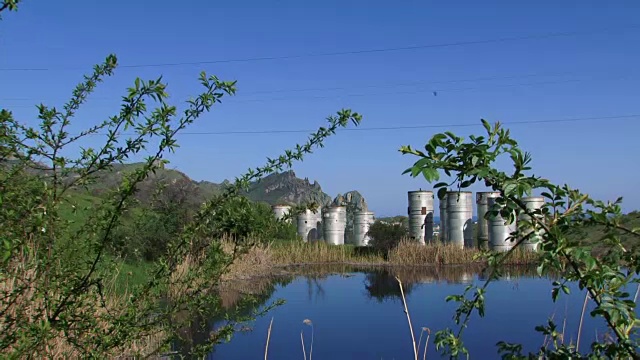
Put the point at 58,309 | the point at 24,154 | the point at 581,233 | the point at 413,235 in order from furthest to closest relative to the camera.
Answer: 1. the point at 413,235
2. the point at 24,154
3. the point at 58,309
4. the point at 581,233

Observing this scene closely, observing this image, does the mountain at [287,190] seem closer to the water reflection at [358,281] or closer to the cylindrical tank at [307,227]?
the cylindrical tank at [307,227]

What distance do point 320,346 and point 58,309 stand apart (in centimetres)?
469

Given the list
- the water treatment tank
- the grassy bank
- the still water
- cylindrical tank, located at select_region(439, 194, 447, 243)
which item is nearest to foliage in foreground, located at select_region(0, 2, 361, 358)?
the still water

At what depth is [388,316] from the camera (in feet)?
26.2

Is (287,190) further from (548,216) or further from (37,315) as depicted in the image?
(548,216)

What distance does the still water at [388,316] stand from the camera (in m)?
6.18

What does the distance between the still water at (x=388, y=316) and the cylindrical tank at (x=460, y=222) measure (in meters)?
2.62

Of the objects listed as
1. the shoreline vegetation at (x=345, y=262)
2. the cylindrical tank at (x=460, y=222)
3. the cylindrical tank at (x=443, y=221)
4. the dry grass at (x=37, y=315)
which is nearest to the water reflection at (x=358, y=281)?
the shoreline vegetation at (x=345, y=262)

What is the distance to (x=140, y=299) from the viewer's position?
7.71ft

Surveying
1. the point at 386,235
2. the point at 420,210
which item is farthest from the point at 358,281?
the point at 420,210

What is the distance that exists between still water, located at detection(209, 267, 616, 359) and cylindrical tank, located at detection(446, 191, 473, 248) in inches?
103

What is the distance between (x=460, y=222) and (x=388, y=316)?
7.28 meters

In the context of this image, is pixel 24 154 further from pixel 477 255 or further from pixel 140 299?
pixel 477 255

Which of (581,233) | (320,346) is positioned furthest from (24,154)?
(320,346)
